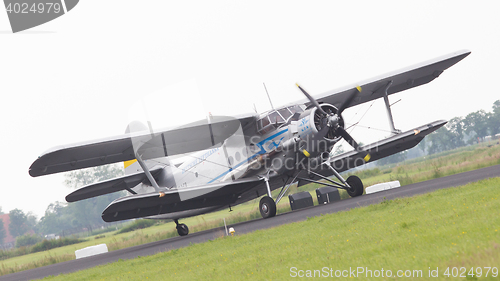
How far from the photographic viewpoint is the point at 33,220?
151250 millimetres

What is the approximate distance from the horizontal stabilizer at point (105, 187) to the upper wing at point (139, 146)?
1.77 meters

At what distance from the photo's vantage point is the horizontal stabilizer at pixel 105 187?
20.1 meters

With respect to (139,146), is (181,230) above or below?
below

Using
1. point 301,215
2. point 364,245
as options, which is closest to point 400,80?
point 301,215

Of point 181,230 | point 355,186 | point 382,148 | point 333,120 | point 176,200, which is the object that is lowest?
point 181,230

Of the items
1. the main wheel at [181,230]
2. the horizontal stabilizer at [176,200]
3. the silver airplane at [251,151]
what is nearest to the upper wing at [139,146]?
the silver airplane at [251,151]

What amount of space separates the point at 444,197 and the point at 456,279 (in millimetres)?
→ 6649

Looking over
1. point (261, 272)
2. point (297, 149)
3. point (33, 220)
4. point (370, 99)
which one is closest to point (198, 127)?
point (297, 149)

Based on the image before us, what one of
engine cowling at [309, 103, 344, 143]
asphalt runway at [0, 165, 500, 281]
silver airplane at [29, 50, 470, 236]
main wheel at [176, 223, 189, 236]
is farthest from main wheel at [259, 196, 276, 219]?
main wheel at [176, 223, 189, 236]

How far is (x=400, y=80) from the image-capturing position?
19.8m

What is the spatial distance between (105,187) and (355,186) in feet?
39.2

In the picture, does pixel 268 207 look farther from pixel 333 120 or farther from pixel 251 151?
pixel 333 120

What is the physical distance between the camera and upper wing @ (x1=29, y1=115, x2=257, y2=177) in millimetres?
16578

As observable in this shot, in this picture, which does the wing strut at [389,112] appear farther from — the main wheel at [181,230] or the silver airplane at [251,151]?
the main wheel at [181,230]
